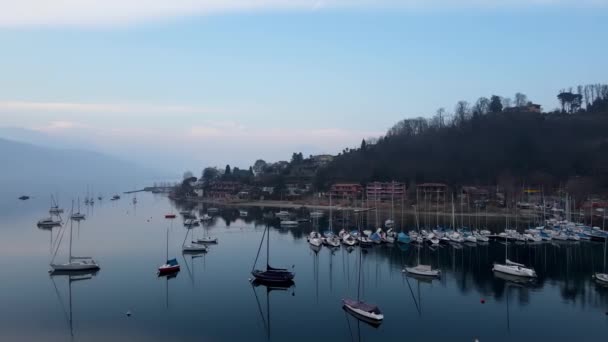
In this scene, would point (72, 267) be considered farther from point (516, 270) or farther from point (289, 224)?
point (289, 224)

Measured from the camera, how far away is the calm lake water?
16.9m

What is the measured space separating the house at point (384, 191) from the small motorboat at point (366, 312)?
152 ft

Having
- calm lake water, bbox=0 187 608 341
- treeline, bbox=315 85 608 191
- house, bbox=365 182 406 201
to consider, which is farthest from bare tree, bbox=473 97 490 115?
calm lake water, bbox=0 187 608 341

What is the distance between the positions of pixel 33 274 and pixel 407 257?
64.5ft

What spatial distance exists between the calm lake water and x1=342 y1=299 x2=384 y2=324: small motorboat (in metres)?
0.34

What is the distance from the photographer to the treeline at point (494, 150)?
212ft

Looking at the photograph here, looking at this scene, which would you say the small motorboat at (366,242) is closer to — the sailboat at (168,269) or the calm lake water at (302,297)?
the calm lake water at (302,297)

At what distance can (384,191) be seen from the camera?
219 feet

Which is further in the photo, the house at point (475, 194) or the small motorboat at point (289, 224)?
the house at point (475, 194)

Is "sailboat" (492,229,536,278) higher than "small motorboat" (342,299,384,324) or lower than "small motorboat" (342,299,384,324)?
higher

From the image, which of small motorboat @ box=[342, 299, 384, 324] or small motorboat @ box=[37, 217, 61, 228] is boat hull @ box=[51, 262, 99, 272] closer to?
small motorboat @ box=[342, 299, 384, 324]

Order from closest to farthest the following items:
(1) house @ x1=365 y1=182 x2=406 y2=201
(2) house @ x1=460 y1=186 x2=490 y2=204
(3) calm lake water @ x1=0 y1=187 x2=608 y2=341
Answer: (3) calm lake water @ x1=0 y1=187 x2=608 y2=341, (2) house @ x1=460 y1=186 x2=490 y2=204, (1) house @ x1=365 y1=182 x2=406 y2=201

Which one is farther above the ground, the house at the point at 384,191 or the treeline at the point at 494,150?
the treeline at the point at 494,150

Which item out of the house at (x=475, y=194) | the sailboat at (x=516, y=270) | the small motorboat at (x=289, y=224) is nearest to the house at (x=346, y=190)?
the house at (x=475, y=194)
